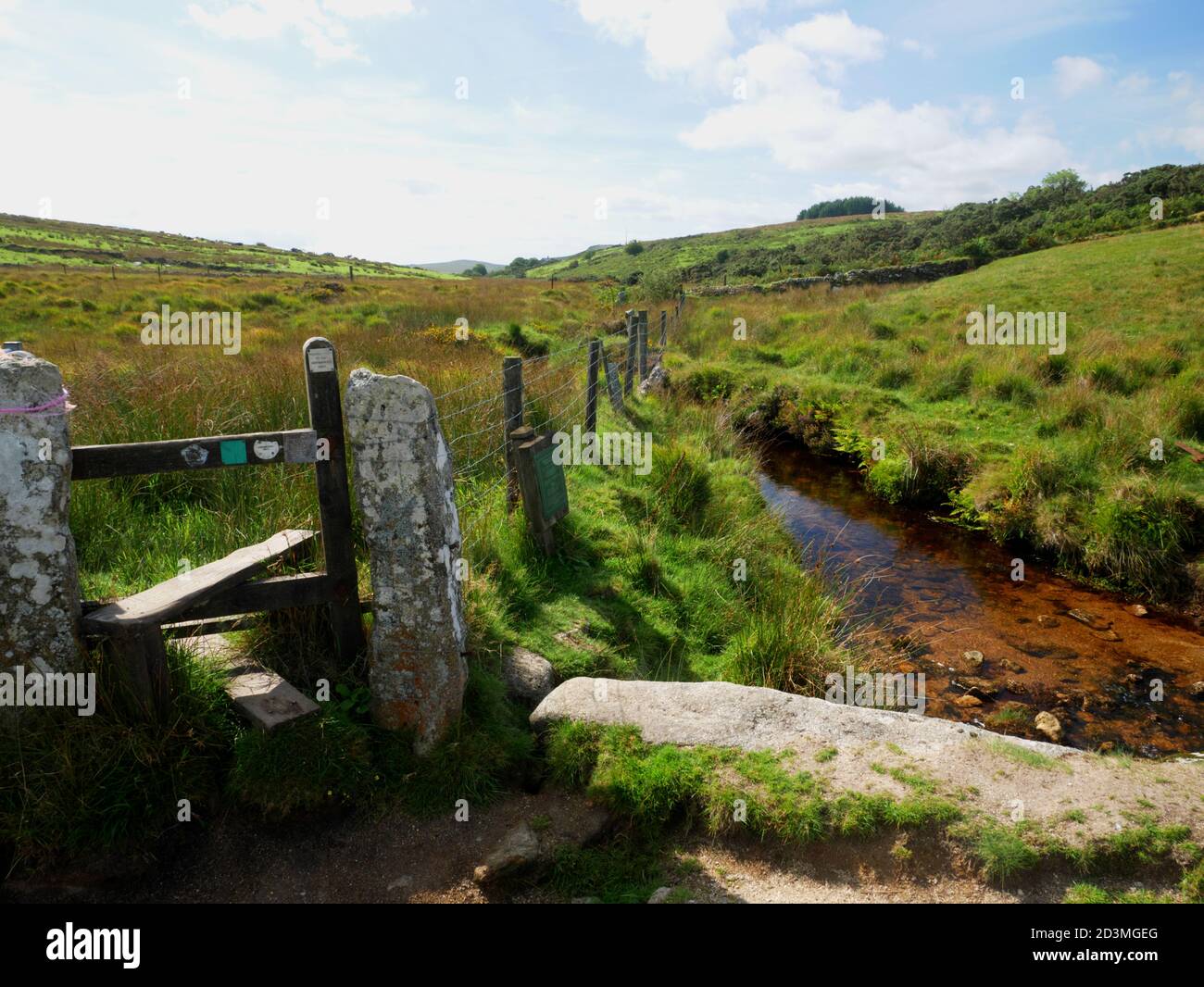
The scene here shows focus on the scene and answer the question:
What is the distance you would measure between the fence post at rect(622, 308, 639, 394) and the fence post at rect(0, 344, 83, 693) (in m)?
9.80

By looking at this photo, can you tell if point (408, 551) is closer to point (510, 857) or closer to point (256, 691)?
point (256, 691)

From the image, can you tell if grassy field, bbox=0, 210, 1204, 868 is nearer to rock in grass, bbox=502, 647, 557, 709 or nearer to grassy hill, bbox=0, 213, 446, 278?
rock in grass, bbox=502, 647, 557, 709

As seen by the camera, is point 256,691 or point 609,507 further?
point 609,507

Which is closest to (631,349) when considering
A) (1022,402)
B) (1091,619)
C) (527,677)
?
(1022,402)

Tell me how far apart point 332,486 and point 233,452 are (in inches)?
18.9

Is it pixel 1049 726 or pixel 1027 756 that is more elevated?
pixel 1027 756

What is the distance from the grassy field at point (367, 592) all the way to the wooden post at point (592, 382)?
44cm

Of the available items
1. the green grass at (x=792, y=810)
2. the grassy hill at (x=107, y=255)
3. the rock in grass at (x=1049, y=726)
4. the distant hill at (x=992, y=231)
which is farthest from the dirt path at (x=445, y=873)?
the grassy hill at (x=107, y=255)

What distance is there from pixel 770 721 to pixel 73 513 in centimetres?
488

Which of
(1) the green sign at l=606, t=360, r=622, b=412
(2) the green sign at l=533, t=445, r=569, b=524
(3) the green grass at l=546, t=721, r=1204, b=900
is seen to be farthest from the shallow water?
(1) the green sign at l=606, t=360, r=622, b=412

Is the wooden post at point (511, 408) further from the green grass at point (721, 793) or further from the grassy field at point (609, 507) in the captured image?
the green grass at point (721, 793)

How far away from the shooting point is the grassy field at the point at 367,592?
315 centimetres

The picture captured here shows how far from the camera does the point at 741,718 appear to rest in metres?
4.10
